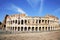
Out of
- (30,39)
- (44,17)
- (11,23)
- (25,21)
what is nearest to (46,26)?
(44,17)

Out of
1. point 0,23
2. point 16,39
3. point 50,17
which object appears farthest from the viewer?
point 0,23

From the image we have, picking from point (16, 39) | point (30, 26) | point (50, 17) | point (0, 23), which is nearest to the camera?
point (16, 39)

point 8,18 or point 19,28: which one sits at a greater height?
point 8,18

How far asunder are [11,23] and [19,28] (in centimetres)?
230

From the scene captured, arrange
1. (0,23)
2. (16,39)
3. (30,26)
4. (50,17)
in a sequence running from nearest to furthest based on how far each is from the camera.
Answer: (16,39) < (30,26) < (50,17) < (0,23)

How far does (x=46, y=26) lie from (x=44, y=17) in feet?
6.39

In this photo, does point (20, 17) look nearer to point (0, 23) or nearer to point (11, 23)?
point (11, 23)

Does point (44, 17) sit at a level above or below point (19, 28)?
above

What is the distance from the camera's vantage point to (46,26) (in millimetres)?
27031

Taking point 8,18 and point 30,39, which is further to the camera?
point 8,18

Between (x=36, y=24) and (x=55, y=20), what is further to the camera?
(x=55, y=20)

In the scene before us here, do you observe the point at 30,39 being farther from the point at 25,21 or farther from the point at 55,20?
the point at 55,20

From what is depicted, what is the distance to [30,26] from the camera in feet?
88.5

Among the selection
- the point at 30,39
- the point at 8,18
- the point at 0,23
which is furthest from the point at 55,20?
the point at 30,39
